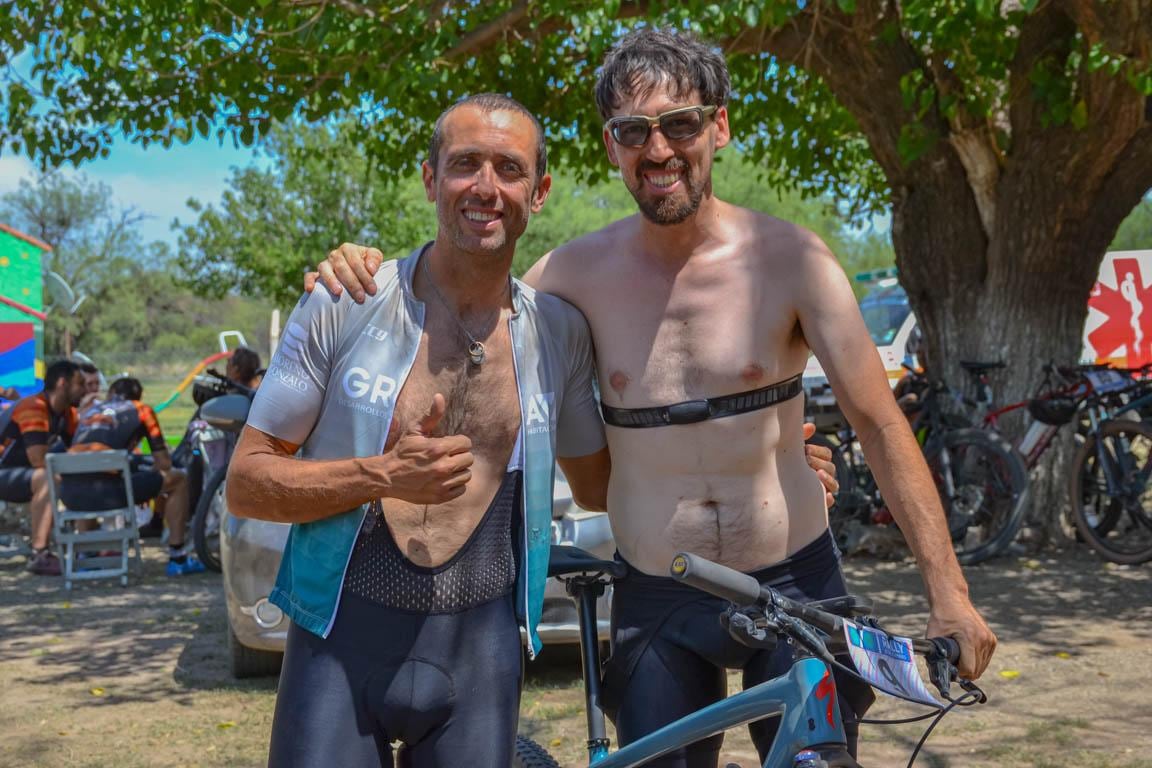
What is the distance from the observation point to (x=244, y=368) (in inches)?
444

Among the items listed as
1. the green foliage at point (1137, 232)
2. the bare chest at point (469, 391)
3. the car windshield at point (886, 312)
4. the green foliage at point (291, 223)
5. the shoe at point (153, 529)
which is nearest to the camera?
the bare chest at point (469, 391)

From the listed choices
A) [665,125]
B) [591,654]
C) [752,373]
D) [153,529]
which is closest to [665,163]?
[665,125]

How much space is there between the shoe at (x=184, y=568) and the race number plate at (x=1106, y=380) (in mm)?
6704

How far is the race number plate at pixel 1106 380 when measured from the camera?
952 centimetres

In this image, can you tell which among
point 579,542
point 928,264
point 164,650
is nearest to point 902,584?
point 928,264

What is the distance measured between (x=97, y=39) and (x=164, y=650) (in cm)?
446

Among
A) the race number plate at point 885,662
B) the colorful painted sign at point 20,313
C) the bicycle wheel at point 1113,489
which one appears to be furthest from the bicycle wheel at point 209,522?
the colorful painted sign at point 20,313

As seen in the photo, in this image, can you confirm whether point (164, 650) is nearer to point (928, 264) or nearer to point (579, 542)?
point (579, 542)

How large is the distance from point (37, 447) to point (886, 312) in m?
11.3

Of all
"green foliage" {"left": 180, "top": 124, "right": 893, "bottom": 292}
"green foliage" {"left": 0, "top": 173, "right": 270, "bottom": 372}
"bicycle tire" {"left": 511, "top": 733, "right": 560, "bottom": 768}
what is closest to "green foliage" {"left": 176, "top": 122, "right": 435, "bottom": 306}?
"green foliage" {"left": 180, "top": 124, "right": 893, "bottom": 292}

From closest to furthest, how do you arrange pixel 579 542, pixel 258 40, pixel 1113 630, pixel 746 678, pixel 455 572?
pixel 455 572 < pixel 746 678 < pixel 579 542 < pixel 1113 630 < pixel 258 40

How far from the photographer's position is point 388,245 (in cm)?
3962

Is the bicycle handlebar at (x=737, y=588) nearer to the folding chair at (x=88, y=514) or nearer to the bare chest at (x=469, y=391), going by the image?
the bare chest at (x=469, y=391)

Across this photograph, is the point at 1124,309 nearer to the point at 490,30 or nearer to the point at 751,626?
the point at 490,30
